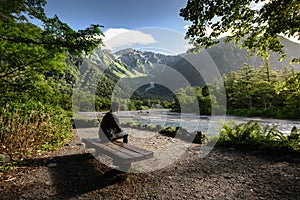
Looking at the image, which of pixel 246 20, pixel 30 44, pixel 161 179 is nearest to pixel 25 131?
pixel 30 44

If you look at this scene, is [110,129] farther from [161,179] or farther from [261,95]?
[261,95]

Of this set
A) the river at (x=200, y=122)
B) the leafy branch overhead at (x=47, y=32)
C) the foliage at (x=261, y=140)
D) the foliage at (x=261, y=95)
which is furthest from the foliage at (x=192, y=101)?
the leafy branch overhead at (x=47, y=32)

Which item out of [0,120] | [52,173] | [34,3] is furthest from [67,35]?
[52,173]

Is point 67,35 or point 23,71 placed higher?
point 67,35

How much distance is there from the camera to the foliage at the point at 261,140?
4.57 metres

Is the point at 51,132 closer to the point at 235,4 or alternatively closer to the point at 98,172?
the point at 98,172

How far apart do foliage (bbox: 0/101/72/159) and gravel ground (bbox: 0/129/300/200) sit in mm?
548

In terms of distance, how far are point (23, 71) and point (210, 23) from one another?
513 centimetres

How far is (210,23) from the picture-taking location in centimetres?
392

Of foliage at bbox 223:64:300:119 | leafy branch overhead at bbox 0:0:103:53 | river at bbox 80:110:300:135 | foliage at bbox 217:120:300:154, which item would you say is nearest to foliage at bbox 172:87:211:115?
foliage at bbox 223:64:300:119

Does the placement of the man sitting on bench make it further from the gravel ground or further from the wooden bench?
the gravel ground

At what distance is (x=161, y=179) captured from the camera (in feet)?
10.6

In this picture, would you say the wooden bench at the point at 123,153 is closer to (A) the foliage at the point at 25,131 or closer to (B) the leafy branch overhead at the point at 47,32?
(A) the foliage at the point at 25,131

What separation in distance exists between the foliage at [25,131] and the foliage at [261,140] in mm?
5608
